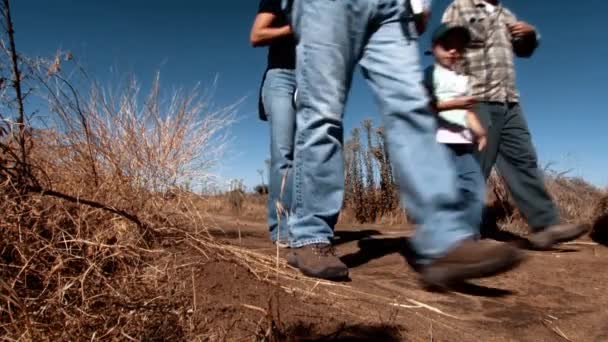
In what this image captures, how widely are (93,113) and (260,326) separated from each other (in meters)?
1.73

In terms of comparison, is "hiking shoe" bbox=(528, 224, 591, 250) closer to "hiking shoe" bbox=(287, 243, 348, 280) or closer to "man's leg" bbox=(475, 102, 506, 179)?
"man's leg" bbox=(475, 102, 506, 179)

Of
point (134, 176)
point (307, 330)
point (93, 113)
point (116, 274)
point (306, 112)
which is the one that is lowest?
point (307, 330)

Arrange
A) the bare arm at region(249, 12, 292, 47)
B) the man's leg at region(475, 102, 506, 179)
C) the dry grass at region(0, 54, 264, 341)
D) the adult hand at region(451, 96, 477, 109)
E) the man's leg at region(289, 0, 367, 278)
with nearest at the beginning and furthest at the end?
the dry grass at region(0, 54, 264, 341) < the man's leg at region(289, 0, 367, 278) < the bare arm at region(249, 12, 292, 47) < the adult hand at region(451, 96, 477, 109) < the man's leg at region(475, 102, 506, 179)

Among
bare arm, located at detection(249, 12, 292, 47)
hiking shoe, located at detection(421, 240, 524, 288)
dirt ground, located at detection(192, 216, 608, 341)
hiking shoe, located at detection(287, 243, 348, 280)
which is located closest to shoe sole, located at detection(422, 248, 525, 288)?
hiking shoe, located at detection(421, 240, 524, 288)

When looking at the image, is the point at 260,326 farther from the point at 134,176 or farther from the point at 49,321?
the point at 134,176

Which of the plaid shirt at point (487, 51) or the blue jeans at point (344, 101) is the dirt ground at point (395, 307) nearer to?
the blue jeans at point (344, 101)

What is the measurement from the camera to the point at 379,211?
5.82m

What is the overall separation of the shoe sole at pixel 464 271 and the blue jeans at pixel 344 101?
212 mm

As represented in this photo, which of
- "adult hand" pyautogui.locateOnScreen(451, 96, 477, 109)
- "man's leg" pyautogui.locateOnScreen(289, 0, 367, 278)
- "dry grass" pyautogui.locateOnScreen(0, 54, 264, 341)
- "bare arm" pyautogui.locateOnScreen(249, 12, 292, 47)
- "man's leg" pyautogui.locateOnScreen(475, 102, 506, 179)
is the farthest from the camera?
"man's leg" pyautogui.locateOnScreen(475, 102, 506, 179)

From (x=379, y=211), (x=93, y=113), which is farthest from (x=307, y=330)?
A: (x=379, y=211)

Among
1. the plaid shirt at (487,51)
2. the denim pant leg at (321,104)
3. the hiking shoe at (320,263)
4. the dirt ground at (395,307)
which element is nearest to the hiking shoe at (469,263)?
the dirt ground at (395,307)

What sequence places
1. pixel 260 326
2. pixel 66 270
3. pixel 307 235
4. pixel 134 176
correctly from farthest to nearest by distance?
pixel 134 176 < pixel 307 235 < pixel 66 270 < pixel 260 326

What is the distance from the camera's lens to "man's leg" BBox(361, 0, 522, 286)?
133cm

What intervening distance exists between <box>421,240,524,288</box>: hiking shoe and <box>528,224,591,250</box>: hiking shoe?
1593 millimetres
